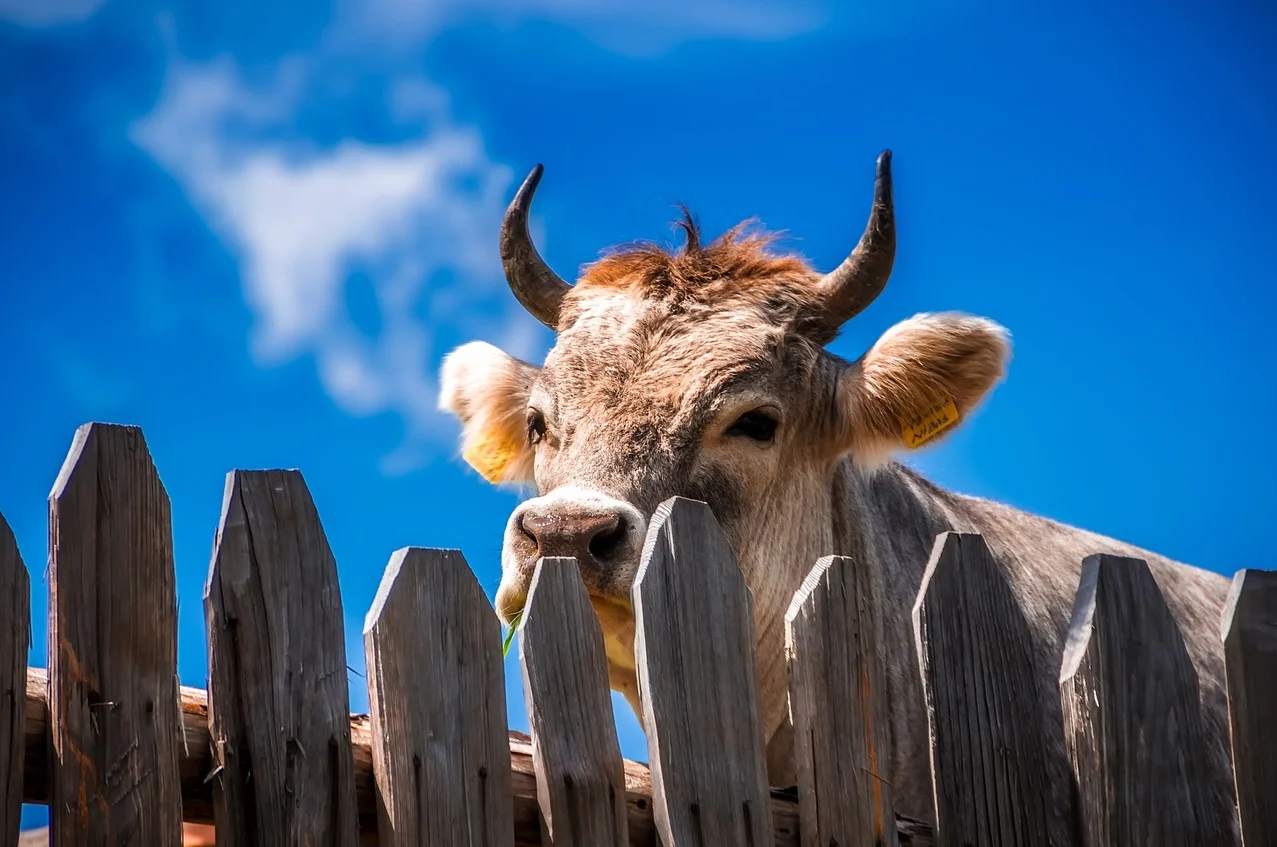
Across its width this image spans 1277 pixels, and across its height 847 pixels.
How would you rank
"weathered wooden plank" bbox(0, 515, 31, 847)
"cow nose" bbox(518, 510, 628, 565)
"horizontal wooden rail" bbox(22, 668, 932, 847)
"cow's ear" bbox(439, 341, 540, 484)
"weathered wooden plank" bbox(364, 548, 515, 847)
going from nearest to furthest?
"weathered wooden plank" bbox(0, 515, 31, 847) → "horizontal wooden rail" bbox(22, 668, 932, 847) → "weathered wooden plank" bbox(364, 548, 515, 847) → "cow nose" bbox(518, 510, 628, 565) → "cow's ear" bbox(439, 341, 540, 484)

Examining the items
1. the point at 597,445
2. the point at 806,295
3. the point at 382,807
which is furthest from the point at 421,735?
the point at 806,295

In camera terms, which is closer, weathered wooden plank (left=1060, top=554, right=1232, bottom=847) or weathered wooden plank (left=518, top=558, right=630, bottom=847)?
weathered wooden plank (left=518, top=558, right=630, bottom=847)

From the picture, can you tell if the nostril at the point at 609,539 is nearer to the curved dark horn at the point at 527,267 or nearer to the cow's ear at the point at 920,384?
the cow's ear at the point at 920,384

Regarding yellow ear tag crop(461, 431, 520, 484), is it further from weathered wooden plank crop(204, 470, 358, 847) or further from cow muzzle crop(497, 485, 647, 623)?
weathered wooden plank crop(204, 470, 358, 847)

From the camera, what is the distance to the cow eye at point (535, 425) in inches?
197

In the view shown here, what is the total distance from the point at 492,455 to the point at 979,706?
353 cm

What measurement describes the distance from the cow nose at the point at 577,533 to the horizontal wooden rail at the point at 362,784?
1.01 m

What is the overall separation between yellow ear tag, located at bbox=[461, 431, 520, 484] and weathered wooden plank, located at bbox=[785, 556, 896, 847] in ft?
10.8

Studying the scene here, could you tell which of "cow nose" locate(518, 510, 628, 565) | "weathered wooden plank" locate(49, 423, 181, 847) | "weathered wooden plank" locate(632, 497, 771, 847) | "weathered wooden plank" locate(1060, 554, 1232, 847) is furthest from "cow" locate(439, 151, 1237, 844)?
"weathered wooden plank" locate(49, 423, 181, 847)

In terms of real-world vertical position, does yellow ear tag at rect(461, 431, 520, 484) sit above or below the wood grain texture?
above

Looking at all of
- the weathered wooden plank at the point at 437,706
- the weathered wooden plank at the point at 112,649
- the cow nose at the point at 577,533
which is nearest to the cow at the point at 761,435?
the cow nose at the point at 577,533

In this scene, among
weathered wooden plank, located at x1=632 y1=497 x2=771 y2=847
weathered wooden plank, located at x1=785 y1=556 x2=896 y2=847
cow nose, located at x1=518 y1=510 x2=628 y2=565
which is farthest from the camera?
cow nose, located at x1=518 y1=510 x2=628 y2=565

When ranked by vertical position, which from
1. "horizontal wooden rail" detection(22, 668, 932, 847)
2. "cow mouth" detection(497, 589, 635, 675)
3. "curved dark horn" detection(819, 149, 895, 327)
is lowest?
"horizontal wooden rail" detection(22, 668, 932, 847)

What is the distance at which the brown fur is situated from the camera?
4.34m
